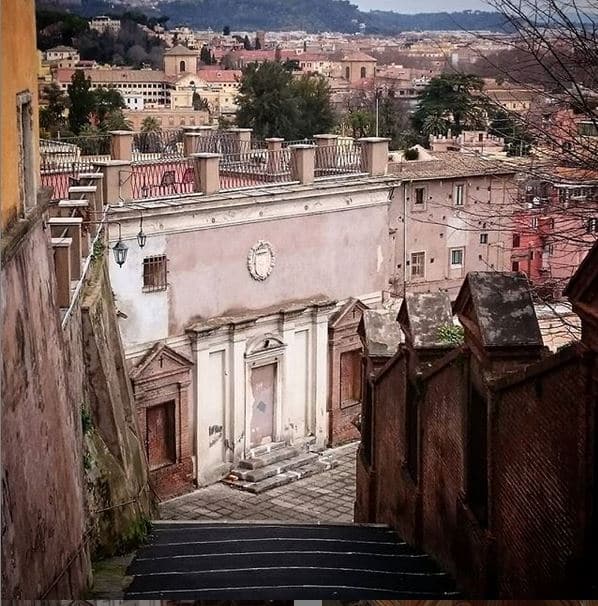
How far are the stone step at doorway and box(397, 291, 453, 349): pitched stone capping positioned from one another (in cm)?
109

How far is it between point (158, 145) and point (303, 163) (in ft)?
4.66

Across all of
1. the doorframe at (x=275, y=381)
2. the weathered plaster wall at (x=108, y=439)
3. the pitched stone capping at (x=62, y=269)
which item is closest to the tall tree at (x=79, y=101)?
the weathered plaster wall at (x=108, y=439)

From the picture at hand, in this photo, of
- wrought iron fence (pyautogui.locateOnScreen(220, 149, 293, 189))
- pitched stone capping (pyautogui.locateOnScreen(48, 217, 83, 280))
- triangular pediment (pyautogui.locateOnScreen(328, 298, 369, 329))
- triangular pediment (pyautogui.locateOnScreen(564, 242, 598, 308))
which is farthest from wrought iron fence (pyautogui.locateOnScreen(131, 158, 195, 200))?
triangular pediment (pyautogui.locateOnScreen(564, 242, 598, 308))

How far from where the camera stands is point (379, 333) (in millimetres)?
7902

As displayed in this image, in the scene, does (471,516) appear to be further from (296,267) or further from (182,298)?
(296,267)

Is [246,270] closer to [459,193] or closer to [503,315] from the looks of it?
[459,193]

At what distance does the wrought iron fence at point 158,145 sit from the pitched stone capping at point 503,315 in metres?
6.66

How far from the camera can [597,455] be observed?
4.24 meters

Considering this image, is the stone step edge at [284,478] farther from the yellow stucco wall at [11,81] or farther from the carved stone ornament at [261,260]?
the yellow stucco wall at [11,81]

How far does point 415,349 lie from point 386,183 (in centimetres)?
603

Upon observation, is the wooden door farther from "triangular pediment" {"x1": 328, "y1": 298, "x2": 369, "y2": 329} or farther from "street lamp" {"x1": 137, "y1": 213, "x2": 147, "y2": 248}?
"street lamp" {"x1": 137, "y1": 213, "x2": 147, "y2": 248}

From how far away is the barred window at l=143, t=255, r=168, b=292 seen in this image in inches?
422

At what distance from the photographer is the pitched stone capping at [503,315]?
5156 millimetres

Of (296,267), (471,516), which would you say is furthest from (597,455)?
(296,267)
